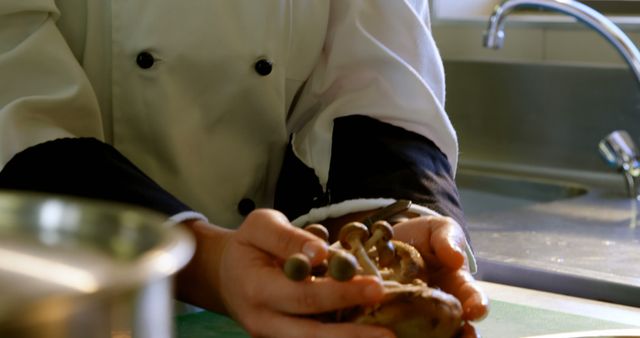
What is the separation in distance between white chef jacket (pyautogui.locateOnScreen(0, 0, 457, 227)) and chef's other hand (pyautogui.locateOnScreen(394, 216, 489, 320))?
0.85 feet

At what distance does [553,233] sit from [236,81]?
2.61 ft

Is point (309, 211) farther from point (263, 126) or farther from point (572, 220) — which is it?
point (572, 220)

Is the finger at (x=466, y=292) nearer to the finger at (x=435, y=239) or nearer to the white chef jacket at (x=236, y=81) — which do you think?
the finger at (x=435, y=239)

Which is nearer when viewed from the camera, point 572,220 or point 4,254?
point 4,254

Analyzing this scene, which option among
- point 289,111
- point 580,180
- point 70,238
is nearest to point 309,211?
point 289,111

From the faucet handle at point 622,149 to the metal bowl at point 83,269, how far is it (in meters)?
1.85

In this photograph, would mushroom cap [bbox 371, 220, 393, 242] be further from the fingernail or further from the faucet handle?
the faucet handle

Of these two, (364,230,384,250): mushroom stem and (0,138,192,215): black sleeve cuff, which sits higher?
(364,230,384,250): mushroom stem

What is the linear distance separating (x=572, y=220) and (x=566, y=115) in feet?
1.39

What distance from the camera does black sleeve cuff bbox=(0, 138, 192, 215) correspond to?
896 millimetres

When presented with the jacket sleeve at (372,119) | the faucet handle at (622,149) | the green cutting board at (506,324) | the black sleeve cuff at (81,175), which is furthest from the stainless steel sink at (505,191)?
the black sleeve cuff at (81,175)

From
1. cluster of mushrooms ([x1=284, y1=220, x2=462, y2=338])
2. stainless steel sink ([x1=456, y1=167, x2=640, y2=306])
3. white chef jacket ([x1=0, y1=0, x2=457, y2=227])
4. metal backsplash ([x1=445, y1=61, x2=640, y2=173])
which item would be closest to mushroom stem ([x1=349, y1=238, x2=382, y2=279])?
cluster of mushrooms ([x1=284, y1=220, x2=462, y2=338])

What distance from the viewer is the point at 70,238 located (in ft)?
0.61

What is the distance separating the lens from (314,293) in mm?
642
